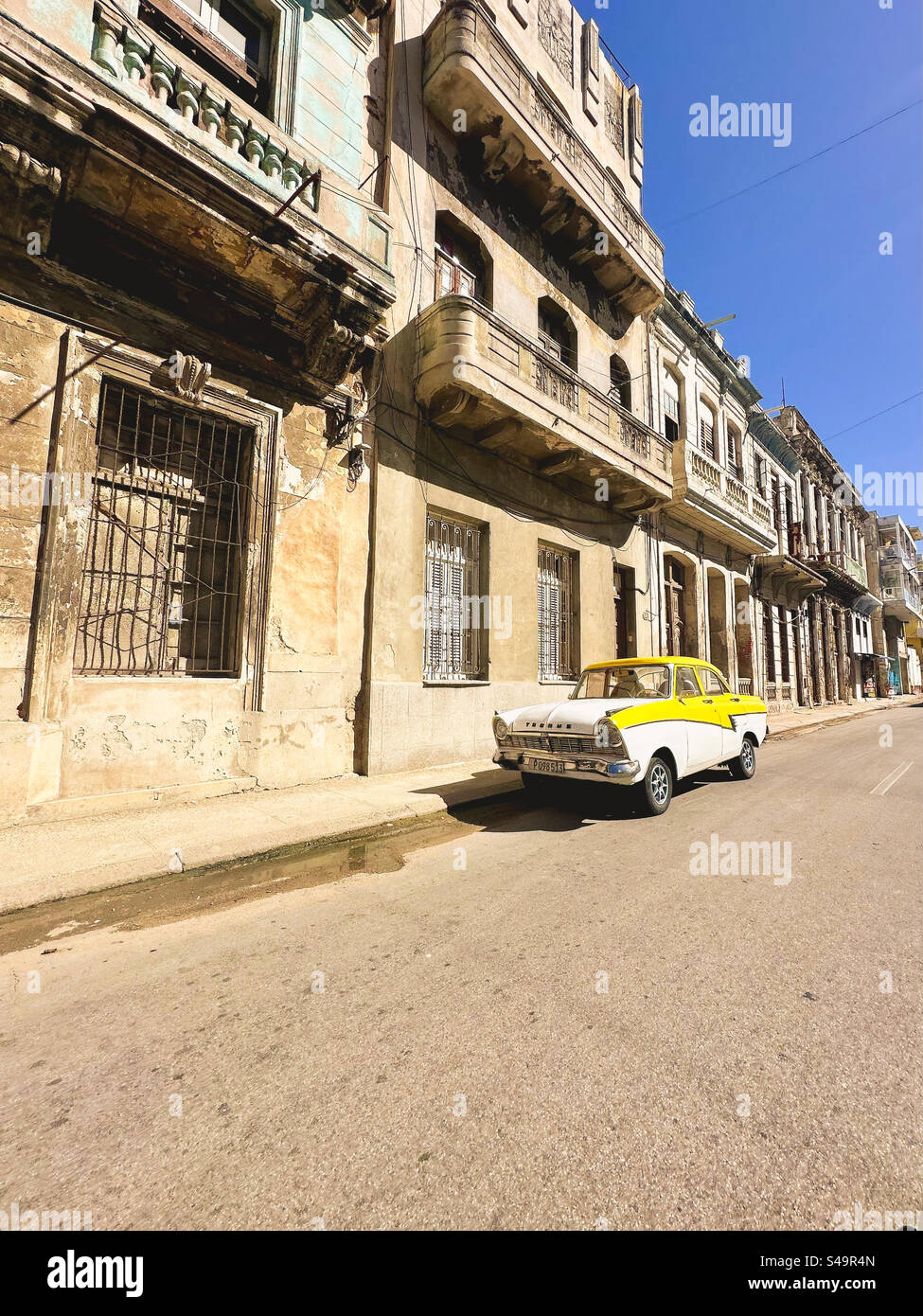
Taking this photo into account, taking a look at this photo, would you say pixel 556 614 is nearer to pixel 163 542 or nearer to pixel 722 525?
pixel 163 542

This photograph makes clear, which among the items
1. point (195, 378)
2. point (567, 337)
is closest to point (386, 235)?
point (195, 378)

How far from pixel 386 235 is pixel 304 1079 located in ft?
30.1

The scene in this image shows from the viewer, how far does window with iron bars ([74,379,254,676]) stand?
5.77 meters

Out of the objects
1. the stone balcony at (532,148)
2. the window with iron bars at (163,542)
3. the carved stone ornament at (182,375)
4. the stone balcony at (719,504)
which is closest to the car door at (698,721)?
the window with iron bars at (163,542)

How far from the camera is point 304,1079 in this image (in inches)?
77.4

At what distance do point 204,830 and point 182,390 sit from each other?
4623 millimetres

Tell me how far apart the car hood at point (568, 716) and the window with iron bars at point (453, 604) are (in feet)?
8.72

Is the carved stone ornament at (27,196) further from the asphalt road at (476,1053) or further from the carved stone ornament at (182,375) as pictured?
the asphalt road at (476,1053)

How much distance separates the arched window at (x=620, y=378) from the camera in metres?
13.2

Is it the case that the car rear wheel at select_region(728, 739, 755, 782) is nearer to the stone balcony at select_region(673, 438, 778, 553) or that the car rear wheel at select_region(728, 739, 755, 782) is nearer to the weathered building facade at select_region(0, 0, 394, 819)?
the weathered building facade at select_region(0, 0, 394, 819)

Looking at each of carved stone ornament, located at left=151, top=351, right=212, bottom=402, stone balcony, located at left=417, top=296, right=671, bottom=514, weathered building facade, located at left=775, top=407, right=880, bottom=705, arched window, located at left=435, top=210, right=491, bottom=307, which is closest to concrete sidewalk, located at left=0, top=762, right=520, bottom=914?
carved stone ornament, located at left=151, top=351, right=212, bottom=402

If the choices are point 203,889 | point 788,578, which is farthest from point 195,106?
point 788,578

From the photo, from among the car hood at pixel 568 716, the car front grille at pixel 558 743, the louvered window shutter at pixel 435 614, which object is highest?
the louvered window shutter at pixel 435 614

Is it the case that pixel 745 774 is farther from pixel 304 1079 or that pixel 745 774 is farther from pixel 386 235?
pixel 386 235
